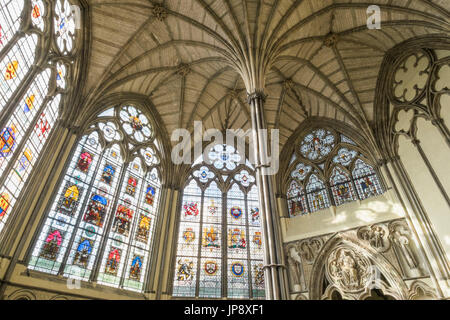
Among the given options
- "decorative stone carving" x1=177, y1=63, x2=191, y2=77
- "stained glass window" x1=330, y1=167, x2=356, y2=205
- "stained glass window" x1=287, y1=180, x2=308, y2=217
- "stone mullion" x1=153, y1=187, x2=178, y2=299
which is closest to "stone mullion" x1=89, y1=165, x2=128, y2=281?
"stone mullion" x1=153, y1=187, x2=178, y2=299

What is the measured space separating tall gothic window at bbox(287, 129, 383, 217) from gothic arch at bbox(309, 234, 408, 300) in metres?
2.12

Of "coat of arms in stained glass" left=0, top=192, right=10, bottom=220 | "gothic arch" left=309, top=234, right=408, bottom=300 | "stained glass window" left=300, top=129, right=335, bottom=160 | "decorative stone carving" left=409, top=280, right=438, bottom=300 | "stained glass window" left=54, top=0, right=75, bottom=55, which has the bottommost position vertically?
"decorative stone carving" left=409, top=280, right=438, bottom=300

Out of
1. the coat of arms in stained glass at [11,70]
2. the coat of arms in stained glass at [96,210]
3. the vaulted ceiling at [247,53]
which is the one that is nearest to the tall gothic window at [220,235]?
the vaulted ceiling at [247,53]

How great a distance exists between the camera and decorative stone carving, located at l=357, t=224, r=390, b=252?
11.4m

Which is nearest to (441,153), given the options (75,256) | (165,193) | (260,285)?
(260,285)

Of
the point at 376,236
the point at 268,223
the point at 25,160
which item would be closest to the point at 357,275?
the point at 376,236

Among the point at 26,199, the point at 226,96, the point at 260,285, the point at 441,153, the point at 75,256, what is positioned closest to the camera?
the point at 26,199

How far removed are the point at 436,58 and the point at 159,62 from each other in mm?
11796

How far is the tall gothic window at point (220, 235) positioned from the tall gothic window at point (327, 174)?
2.28 meters

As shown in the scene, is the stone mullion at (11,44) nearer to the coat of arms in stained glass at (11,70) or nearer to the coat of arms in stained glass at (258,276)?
the coat of arms in stained glass at (11,70)

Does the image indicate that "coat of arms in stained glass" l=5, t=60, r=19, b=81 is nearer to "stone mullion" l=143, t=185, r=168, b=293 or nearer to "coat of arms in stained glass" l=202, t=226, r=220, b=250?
"stone mullion" l=143, t=185, r=168, b=293

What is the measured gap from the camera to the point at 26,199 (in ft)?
29.8
